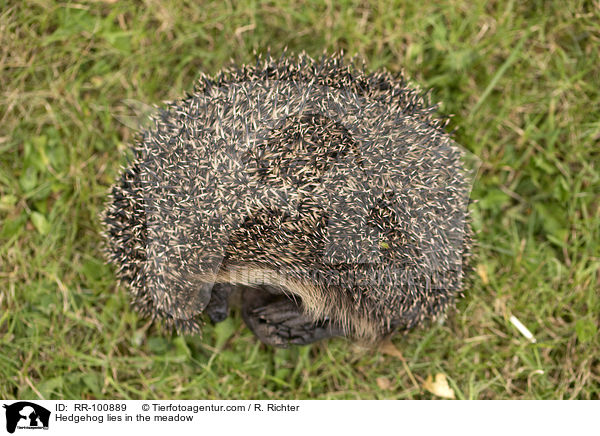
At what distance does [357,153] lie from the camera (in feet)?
8.52

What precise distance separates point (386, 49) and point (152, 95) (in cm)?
192

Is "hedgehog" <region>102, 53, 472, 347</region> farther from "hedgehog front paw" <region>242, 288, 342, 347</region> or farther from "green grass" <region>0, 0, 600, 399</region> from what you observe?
"green grass" <region>0, 0, 600, 399</region>

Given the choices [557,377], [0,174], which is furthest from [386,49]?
[0,174]

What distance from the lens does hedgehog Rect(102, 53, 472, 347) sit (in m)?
2.58

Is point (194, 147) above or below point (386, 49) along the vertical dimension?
below

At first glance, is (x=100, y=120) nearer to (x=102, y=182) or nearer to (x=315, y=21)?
(x=102, y=182)
